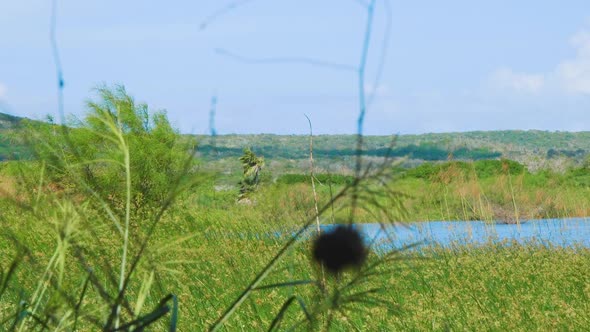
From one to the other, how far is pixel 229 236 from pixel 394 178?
26.2 ft

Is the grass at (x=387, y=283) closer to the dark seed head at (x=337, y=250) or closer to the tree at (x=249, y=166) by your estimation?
the tree at (x=249, y=166)

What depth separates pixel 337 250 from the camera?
1113mm

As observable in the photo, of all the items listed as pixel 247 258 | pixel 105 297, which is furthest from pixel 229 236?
pixel 105 297

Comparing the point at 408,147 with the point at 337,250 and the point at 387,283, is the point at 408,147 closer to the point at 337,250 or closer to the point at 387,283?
the point at 337,250

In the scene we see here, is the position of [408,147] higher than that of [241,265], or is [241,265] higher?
[408,147]

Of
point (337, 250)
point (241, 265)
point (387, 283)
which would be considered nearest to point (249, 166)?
point (337, 250)

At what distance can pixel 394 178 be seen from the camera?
1.11m

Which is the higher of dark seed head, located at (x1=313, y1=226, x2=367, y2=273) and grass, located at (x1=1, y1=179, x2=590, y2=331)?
dark seed head, located at (x1=313, y1=226, x2=367, y2=273)

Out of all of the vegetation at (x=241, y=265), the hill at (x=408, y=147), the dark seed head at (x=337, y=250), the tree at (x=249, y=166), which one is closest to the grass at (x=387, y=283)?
the vegetation at (x=241, y=265)

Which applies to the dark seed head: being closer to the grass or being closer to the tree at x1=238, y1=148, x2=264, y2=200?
the tree at x1=238, y1=148, x2=264, y2=200

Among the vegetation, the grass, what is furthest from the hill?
the grass

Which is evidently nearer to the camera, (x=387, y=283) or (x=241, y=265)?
(x=387, y=283)

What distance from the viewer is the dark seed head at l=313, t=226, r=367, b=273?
3.63ft

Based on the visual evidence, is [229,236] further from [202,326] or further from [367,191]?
[367,191]
